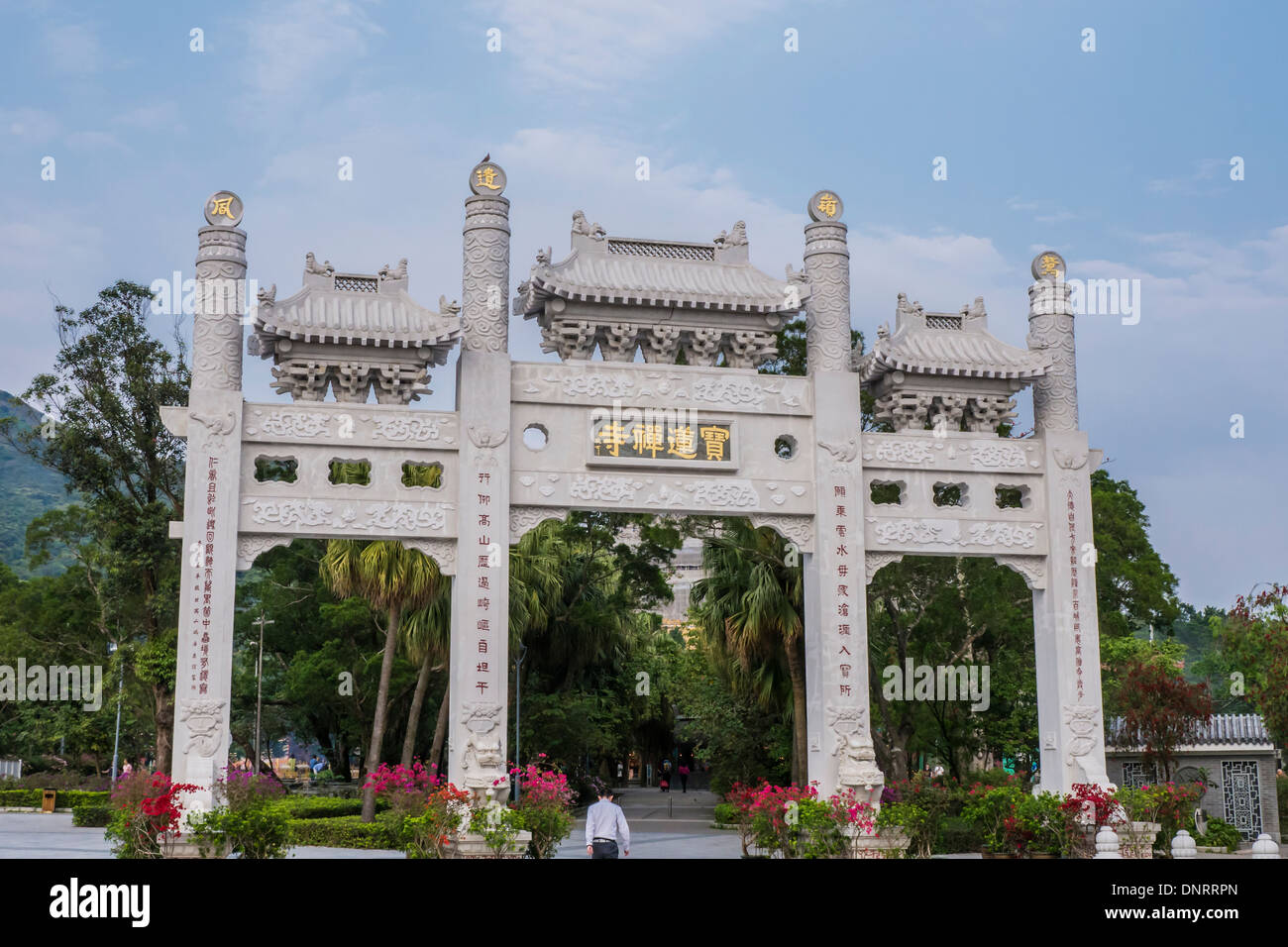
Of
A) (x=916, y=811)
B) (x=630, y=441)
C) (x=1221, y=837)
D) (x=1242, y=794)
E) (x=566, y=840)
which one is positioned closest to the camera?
(x=916, y=811)

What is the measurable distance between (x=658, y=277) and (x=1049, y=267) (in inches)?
157

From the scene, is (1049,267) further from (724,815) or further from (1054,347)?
(724,815)

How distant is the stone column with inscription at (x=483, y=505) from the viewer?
10.9 metres

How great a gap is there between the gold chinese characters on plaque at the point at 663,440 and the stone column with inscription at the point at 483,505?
0.89 meters

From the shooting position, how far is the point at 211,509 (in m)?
10.8

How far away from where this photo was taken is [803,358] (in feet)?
58.3

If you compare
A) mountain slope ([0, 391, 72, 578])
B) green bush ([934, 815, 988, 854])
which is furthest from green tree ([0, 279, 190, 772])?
mountain slope ([0, 391, 72, 578])

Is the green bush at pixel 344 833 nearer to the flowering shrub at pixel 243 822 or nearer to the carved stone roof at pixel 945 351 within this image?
the flowering shrub at pixel 243 822

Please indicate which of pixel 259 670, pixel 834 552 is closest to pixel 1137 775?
pixel 834 552

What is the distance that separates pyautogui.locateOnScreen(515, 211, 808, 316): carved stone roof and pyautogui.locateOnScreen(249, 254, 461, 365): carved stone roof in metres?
0.91

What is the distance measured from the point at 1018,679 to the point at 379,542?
8500 mm

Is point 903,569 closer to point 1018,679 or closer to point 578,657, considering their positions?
point 1018,679

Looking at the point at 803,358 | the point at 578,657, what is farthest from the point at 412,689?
the point at 803,358
